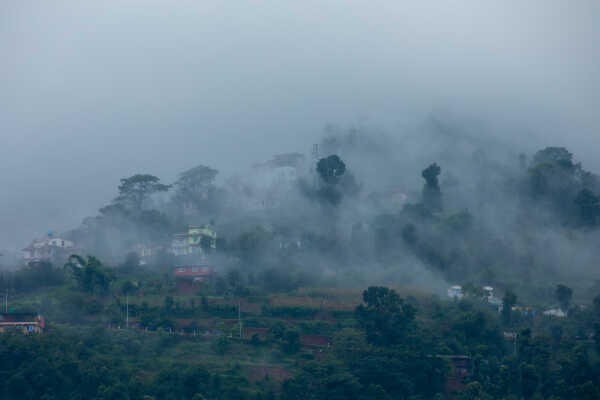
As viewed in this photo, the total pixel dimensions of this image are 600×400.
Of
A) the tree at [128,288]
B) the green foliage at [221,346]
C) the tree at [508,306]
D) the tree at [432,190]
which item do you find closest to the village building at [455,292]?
the tree at [508,306]

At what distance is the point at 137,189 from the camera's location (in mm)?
43781

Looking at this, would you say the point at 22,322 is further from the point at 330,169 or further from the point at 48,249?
the point at 330,169

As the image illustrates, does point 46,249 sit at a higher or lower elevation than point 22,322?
higher

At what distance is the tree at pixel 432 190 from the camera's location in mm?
39812

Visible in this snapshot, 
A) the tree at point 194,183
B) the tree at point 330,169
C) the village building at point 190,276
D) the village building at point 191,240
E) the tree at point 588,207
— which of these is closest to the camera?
the village building at point 190,276

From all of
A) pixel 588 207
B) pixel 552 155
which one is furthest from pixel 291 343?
pixel 552 155

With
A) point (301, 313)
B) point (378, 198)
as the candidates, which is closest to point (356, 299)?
point (301, 313)

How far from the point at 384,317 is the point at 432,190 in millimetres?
14865

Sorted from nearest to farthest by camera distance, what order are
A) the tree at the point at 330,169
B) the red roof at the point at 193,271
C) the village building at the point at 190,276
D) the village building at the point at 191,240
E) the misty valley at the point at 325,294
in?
the misty valley at the point at 325,294, the village building at the point at 190,276, the red roof at the point at 193,271, the village building at the point at 191,240, the tree at the point at 330,169

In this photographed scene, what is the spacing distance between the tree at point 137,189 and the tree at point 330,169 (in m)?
10.9

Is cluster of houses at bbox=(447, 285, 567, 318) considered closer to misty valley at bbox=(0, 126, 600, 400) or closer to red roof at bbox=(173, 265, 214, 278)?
misty valley at bbox=(0, 126, 600, 400)

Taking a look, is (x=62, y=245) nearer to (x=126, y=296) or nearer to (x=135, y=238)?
(x=135, y=238)

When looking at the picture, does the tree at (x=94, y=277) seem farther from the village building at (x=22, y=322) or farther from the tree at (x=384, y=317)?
the tree at (x=384, y=317)

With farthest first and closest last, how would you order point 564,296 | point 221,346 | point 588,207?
point 588,207 → point 564,296 → point 221,346
